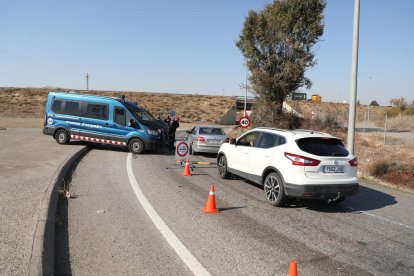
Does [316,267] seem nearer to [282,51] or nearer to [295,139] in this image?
[295,139]

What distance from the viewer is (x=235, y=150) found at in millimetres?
10297

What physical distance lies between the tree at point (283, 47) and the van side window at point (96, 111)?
13018mm

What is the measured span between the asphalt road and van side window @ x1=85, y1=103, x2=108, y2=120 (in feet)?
23.9

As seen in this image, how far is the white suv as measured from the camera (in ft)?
25.1

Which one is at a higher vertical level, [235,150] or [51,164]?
[235,150]

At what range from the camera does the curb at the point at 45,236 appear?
427cm

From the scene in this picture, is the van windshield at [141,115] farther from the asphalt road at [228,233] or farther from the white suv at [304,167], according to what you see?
the white suv at [304,167]

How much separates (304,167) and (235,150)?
2911 millimetres

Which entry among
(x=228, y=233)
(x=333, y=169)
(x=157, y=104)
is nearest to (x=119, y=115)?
(x=333, y=169)

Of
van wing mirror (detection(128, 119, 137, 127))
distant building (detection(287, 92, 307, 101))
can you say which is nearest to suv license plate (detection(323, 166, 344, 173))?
van wing mirror (detection(128, 119, 137, 127))

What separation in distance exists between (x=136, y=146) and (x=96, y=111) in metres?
2.44

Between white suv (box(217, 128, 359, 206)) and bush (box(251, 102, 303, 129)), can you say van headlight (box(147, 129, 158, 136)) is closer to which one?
white suv (box(217, 128, 359, 206))

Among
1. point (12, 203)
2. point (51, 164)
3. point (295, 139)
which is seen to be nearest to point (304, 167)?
point (295, 139)

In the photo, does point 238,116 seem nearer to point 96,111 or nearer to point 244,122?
point 244,122
